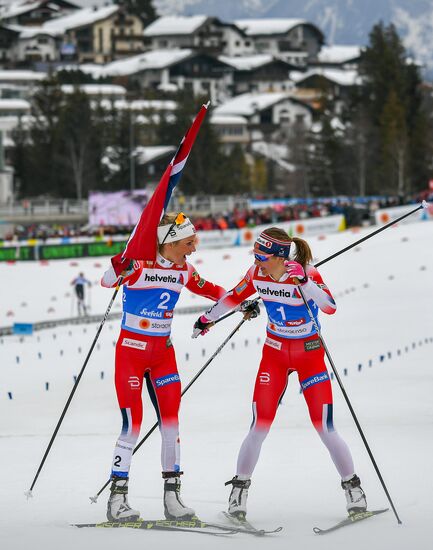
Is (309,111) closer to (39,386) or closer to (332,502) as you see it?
(39,386)

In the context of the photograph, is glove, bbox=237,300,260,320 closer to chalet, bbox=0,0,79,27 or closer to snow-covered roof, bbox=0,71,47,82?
snow-covered roof, bbox=0,71,47,82

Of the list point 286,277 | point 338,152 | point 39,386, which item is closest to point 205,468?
point 286,277

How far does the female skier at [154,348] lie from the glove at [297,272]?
0.75m

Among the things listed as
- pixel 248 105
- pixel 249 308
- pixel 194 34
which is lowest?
pixel 248 105

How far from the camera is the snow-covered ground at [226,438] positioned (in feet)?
26.9

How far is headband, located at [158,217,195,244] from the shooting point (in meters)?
8.95

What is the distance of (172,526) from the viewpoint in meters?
8.29

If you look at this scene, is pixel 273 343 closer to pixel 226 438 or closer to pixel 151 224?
pixel 151 224

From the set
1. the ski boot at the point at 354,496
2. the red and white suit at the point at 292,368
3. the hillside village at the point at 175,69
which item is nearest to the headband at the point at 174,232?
the red and white suit at the point at 292,368

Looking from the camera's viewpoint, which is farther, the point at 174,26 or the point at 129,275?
the point at 174,26

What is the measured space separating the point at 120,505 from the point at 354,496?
1.54 metres

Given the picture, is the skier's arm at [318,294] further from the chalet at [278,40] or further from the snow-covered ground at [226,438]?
the chalet at [278,40]

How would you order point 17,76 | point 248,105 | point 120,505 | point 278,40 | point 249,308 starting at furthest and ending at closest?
point 278,40
point 17,76
point 248,105
point 249,308
point 120,505

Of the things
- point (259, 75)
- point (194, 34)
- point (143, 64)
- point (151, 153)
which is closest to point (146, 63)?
point (143, 64)
